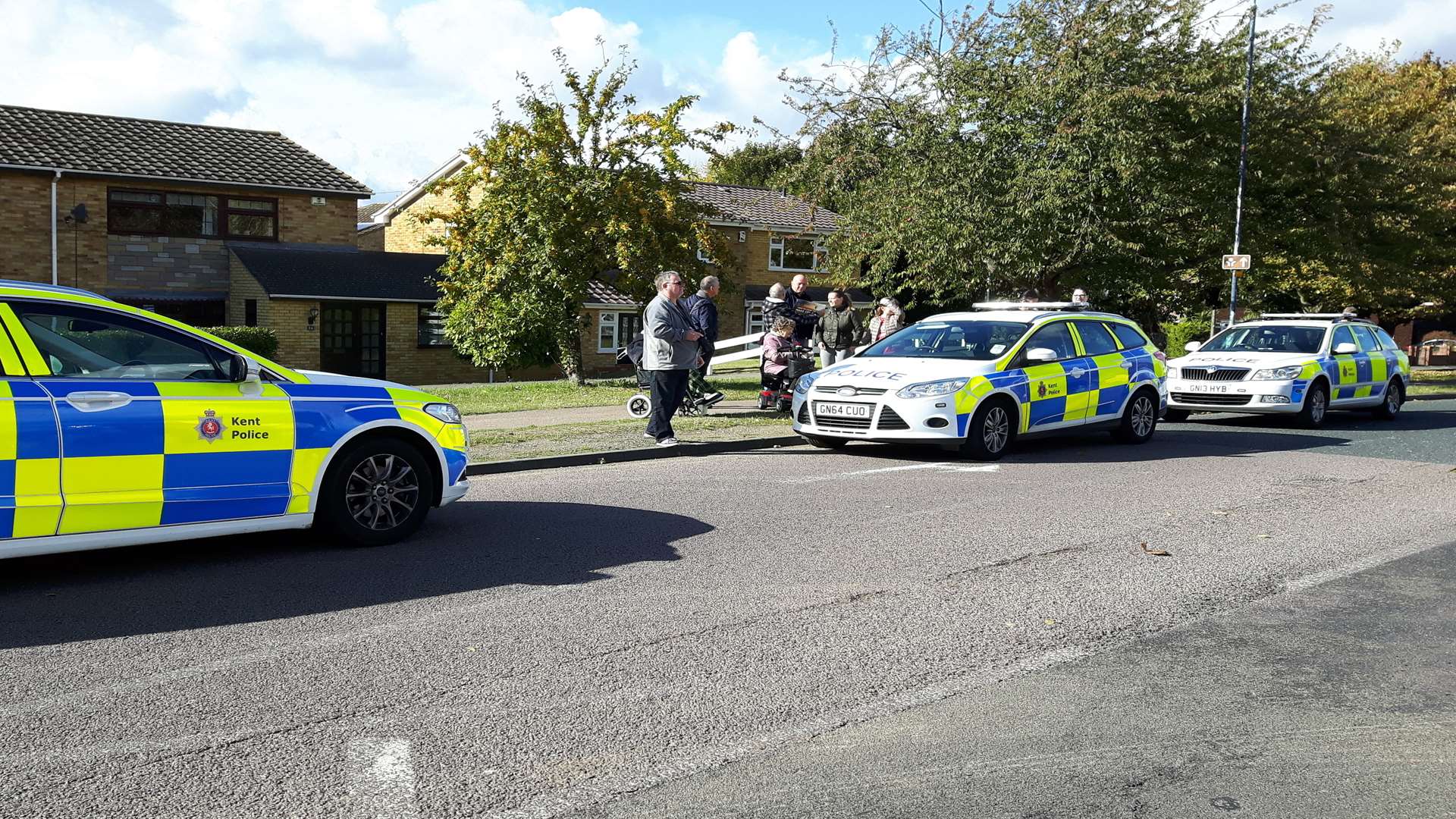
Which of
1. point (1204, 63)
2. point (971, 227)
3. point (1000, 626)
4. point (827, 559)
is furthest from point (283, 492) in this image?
point (1204, 63)

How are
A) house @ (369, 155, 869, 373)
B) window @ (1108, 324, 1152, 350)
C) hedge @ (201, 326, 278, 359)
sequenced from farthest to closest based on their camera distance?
house @ (369, 155, 869, 373), hedge @ (201, 326, 278, 359), window @ (1108, 324, 1152, 350)

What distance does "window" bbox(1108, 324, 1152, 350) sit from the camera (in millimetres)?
14023

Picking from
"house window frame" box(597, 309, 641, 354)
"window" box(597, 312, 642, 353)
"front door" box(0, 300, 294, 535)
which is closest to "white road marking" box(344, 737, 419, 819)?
"front door" box(0, 300, 294, 535)

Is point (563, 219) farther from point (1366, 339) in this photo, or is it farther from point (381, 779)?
point (381, 779)

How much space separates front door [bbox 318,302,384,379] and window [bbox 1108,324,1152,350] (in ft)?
77.1

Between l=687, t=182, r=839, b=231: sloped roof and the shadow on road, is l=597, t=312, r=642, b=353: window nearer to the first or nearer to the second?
l=687, t=182, r=839, b=231: sloped roof

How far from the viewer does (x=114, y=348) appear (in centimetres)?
622

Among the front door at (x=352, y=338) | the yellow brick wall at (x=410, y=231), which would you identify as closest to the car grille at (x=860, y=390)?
the front door at (x=352, y=338)

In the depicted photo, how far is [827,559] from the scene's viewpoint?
704cm

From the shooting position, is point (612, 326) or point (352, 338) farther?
point (612, 326)

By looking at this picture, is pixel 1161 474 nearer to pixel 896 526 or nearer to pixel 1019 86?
pixel 896 526

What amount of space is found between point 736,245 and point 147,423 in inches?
1496

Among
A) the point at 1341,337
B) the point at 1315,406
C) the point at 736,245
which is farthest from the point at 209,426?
the point at 736,245

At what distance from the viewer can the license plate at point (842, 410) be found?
11.6m
